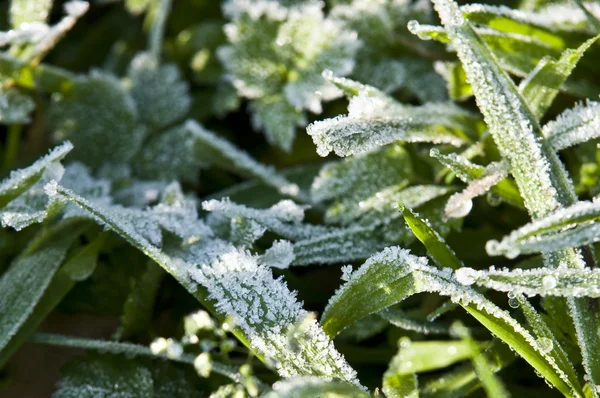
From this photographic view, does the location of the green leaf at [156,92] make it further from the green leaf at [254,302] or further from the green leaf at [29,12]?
the green leaf at [254,302]

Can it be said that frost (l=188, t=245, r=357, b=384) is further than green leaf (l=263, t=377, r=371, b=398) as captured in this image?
Yes

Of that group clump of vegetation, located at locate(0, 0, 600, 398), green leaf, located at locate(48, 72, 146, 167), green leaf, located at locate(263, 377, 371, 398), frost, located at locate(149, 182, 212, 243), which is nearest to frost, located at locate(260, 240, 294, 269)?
clump of vegetation, located at locate(0, 0, 600, 398)

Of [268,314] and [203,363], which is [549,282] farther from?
[203,363]

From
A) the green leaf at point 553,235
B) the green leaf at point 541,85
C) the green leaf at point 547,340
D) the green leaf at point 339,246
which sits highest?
the green leaf at point 541,85

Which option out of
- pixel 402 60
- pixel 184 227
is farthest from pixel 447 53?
pixel 184 227

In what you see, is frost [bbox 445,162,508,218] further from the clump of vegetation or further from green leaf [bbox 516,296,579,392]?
green leaf [bbox 516,296,579,392]

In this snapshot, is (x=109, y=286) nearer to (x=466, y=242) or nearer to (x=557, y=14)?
(x=466, y=242)

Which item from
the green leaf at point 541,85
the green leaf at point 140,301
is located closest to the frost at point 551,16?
the green leaf at point 541,85
